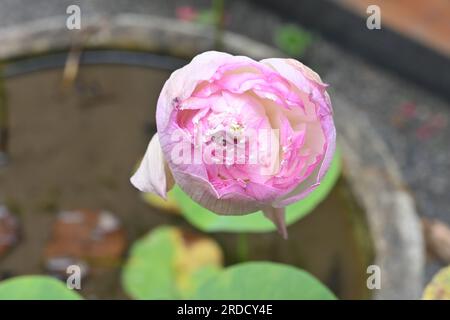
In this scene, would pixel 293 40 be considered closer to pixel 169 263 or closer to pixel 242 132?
pixel 169 263

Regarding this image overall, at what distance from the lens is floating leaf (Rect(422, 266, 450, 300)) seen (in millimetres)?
445

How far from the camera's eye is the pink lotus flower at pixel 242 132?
0.32 metres

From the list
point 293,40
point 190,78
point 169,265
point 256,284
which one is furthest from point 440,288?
point 293,40

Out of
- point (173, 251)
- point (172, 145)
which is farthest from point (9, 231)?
point (172, 145)

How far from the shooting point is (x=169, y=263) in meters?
0.73

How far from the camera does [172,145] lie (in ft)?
1.07

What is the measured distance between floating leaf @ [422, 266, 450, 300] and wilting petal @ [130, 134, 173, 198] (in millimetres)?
207

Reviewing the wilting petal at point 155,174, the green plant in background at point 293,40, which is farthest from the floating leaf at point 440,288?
the green plant in background at point 293,40

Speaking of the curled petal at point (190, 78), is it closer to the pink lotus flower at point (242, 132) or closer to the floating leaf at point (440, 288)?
the pink lotus flower at point (242, 132)

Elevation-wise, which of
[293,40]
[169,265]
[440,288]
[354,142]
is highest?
[293,40]

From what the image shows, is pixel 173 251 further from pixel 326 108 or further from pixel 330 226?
pixel 326 108

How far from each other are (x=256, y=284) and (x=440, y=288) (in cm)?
13
